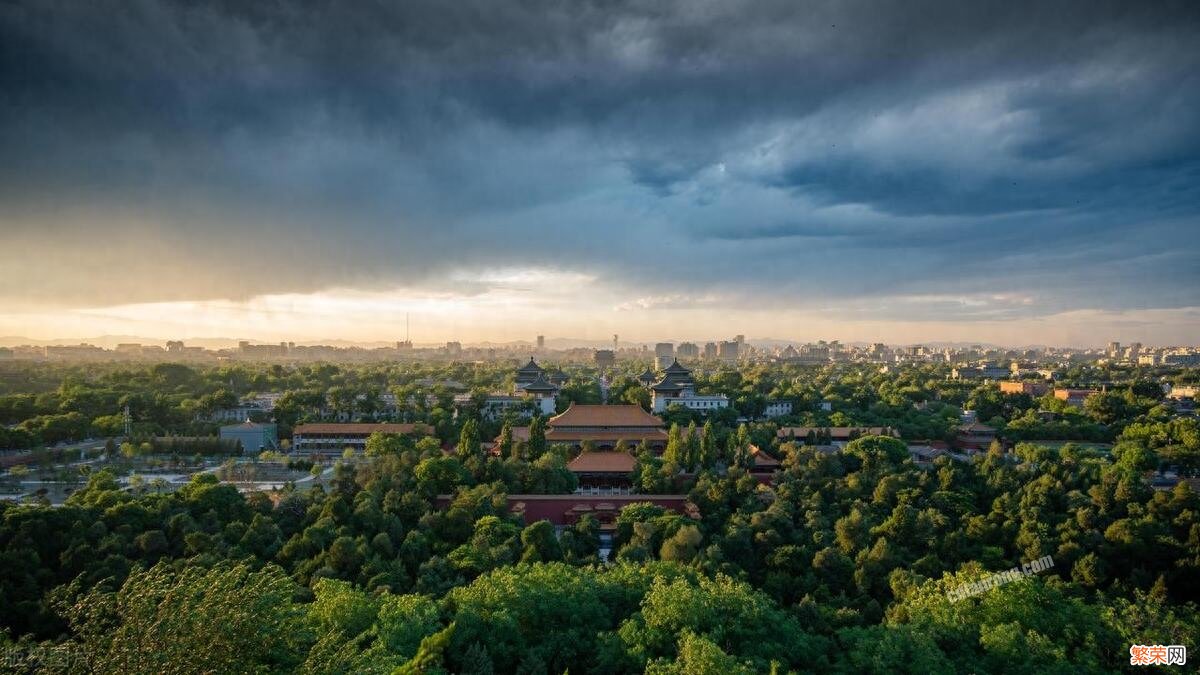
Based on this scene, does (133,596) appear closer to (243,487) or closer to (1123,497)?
(243,487)

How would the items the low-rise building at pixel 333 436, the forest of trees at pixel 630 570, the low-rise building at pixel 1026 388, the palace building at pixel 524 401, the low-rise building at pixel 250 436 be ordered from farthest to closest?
the low-rise building at pixel 1026 388
the palace building at pixel 524 401
the low-rise building at pixel 250 436
the low-rise building at pixel 333 436
the forest of trees at pixel 630 570

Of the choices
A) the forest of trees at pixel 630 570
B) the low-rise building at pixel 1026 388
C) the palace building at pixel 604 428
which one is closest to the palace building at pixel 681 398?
the palace building at pixel 604 428

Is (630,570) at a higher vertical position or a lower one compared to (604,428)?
lower

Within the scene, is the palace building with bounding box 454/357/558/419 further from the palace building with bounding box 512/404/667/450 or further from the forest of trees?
the forest of trees

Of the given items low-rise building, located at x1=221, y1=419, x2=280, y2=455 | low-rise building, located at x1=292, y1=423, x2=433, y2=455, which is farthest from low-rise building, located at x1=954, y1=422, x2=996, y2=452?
low-rise building, located at x1=221, y1=419, x2=280, y2=455

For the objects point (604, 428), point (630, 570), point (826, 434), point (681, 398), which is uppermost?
point (681, 398)

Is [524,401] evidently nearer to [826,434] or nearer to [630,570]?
[826,434]

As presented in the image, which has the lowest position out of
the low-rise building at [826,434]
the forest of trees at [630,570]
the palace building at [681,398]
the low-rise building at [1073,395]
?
the forest of trees at [630,570]

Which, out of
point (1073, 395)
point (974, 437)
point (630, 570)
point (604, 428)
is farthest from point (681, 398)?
point (1073, 395)

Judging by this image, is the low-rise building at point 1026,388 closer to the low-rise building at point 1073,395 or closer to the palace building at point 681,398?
the low-rise building at point 1073,395

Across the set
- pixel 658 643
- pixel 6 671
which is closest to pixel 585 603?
pixel 658 643
